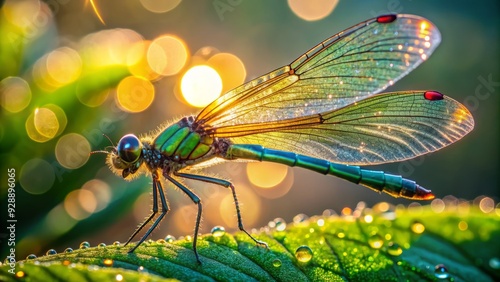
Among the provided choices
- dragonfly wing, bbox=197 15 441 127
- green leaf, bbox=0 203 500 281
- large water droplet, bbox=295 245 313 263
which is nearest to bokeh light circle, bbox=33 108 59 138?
dragonfly wing, bbox=197 15 441 127

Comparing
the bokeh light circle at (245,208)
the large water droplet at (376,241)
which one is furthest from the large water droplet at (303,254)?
the bokeh light circle at (245,208)

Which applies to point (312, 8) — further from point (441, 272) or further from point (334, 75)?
point (441, 272)

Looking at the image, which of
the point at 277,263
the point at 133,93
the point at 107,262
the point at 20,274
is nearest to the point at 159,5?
the point at 133,93

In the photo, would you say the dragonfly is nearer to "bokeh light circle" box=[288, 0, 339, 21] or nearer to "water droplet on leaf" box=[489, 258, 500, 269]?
"water droplet on leaf" box=[489, 258, 500, 269]

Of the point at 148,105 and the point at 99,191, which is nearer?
the point at 99,191

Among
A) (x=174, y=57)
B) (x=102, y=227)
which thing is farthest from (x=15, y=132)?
(x=174, y=57)
